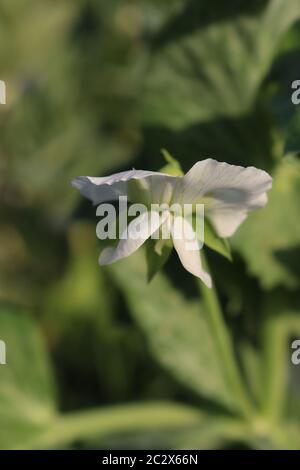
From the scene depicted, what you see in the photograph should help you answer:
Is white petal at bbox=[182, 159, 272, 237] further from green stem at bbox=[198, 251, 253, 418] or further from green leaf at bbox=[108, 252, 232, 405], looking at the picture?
green leaf at bbox=[108, 252, 232, 405]

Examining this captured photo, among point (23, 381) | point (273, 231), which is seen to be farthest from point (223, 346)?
point (23, 381)

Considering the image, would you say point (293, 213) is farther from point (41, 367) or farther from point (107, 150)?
point (107, 150)

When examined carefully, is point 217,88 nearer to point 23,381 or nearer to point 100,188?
point 100,188

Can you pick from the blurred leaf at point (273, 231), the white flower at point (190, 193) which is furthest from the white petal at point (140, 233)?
the blurred leaf at point (273, 231)

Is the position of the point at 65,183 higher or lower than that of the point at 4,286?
higher

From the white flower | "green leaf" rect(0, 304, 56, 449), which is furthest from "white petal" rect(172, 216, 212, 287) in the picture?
"green leaf" rect(0, 304, 56, 449)

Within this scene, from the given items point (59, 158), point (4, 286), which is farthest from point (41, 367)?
point (59, 158)
